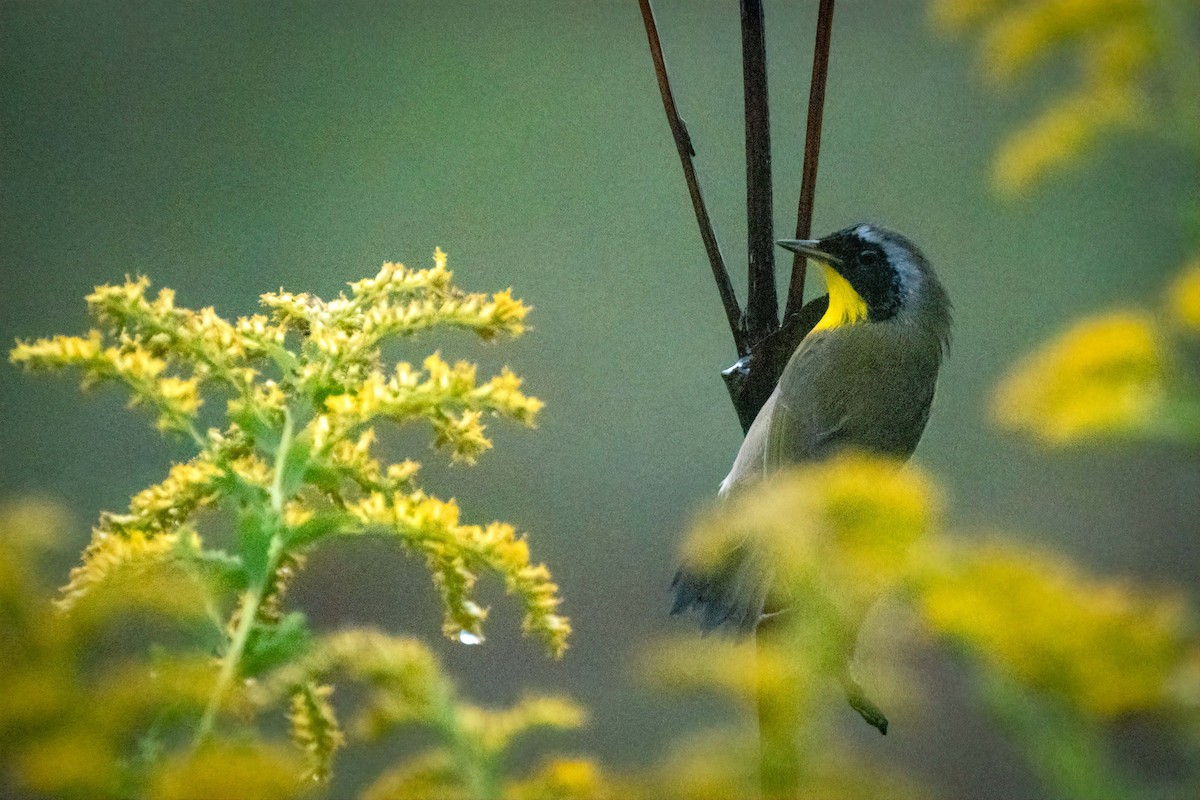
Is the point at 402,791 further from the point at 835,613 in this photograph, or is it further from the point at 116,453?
the point at 116,453

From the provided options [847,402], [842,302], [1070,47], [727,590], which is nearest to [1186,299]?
[1070,47]

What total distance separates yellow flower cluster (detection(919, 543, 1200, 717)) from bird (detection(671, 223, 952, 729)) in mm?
491

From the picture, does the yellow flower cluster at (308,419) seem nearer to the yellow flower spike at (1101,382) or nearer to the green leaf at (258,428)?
the green leaf at (258,428)

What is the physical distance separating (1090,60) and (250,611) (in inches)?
14.3

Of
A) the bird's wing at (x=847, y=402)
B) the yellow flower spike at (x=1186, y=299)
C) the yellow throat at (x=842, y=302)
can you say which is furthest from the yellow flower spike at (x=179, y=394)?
the yellow throat at (x=842, y=302)

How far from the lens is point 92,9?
1374mm

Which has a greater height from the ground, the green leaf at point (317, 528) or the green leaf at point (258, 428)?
the green leaf at point (258, 428)

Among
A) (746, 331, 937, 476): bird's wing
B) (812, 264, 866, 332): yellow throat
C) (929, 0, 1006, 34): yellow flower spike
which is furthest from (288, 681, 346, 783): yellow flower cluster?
(812, 264, 866, 332): yellow throat

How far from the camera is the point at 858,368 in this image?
89 centimetres

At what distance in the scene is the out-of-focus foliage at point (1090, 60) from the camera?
322mm

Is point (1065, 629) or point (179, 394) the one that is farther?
point (179, 394)

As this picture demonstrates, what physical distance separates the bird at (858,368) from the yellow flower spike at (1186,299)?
0.45 m

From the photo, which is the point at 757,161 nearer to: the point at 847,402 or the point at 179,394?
the point at 179,394

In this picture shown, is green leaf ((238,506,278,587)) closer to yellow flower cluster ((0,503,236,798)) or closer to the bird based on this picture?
yellow flower cluster ((0,503,236,798))
